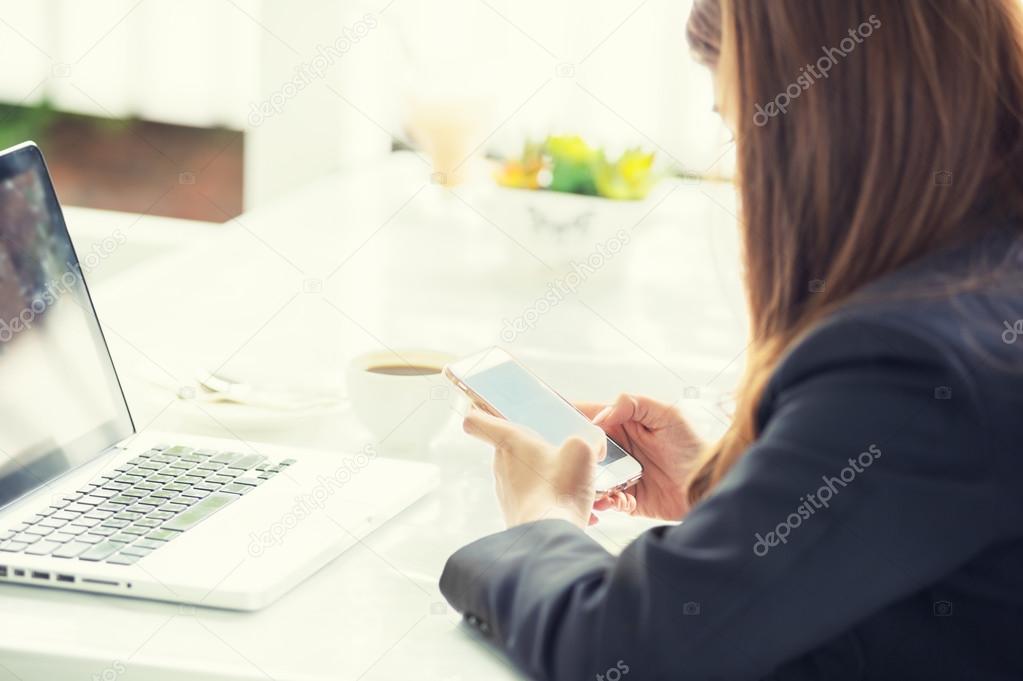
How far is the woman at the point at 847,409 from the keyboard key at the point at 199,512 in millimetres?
194

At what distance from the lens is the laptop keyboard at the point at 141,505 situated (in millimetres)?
831

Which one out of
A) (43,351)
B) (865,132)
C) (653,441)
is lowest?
(653,441)

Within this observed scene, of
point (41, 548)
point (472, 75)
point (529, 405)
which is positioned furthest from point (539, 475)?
point (472, 75)

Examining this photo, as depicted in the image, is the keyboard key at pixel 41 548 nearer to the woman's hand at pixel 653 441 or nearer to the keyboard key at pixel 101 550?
the keyboard key at pixel 101 550

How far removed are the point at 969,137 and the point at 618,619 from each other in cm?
36

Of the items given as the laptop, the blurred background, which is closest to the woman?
the laptop

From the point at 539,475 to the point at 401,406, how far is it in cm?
20

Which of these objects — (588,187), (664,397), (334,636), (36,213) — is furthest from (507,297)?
(334,636)

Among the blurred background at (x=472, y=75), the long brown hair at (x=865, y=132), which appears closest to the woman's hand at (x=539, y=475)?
the long brown hair at (x=865, y=132)

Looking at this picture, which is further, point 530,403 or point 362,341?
point 362,341

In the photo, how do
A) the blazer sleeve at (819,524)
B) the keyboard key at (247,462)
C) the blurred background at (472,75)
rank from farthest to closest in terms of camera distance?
the blurred background at (472,75) → the keyboard key at (247,462) → the blazer sleeve at (819,524)

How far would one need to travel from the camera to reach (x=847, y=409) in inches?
26.1

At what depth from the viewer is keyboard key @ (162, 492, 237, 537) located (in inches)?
34.4

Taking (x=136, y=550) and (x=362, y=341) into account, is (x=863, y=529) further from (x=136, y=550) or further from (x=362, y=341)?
(x=362, y=341)
